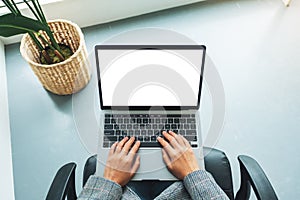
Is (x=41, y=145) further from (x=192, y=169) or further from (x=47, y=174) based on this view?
(x=192, y=169)

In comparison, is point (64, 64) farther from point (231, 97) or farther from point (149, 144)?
point (231, 97)

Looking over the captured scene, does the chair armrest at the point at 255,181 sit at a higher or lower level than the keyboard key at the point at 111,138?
lower

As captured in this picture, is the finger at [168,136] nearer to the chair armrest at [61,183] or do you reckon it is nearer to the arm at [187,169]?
the arm at [187,169]

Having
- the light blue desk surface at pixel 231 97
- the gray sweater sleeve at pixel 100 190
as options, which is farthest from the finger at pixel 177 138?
the light blue desk surface at pixel 231 97

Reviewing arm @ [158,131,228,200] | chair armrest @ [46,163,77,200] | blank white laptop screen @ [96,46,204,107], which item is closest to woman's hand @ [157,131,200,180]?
arm @ [158,131,228,200]

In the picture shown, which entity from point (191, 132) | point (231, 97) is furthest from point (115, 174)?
point (231, 97)

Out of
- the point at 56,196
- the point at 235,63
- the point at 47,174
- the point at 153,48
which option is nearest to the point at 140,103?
the point at 153,48

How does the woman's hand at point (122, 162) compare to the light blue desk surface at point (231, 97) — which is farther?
the light blue desk surface at point (231, 97)

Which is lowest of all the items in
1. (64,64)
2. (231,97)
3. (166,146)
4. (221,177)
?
(221,177)

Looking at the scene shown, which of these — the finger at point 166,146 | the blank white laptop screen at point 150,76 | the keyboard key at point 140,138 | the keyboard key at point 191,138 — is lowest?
the finger at point 166,146

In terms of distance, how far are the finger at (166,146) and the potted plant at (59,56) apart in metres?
0.51

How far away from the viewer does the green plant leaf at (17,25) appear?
1147 millimetres

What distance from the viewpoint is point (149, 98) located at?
1100 millimetres

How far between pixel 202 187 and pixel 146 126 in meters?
0.25
